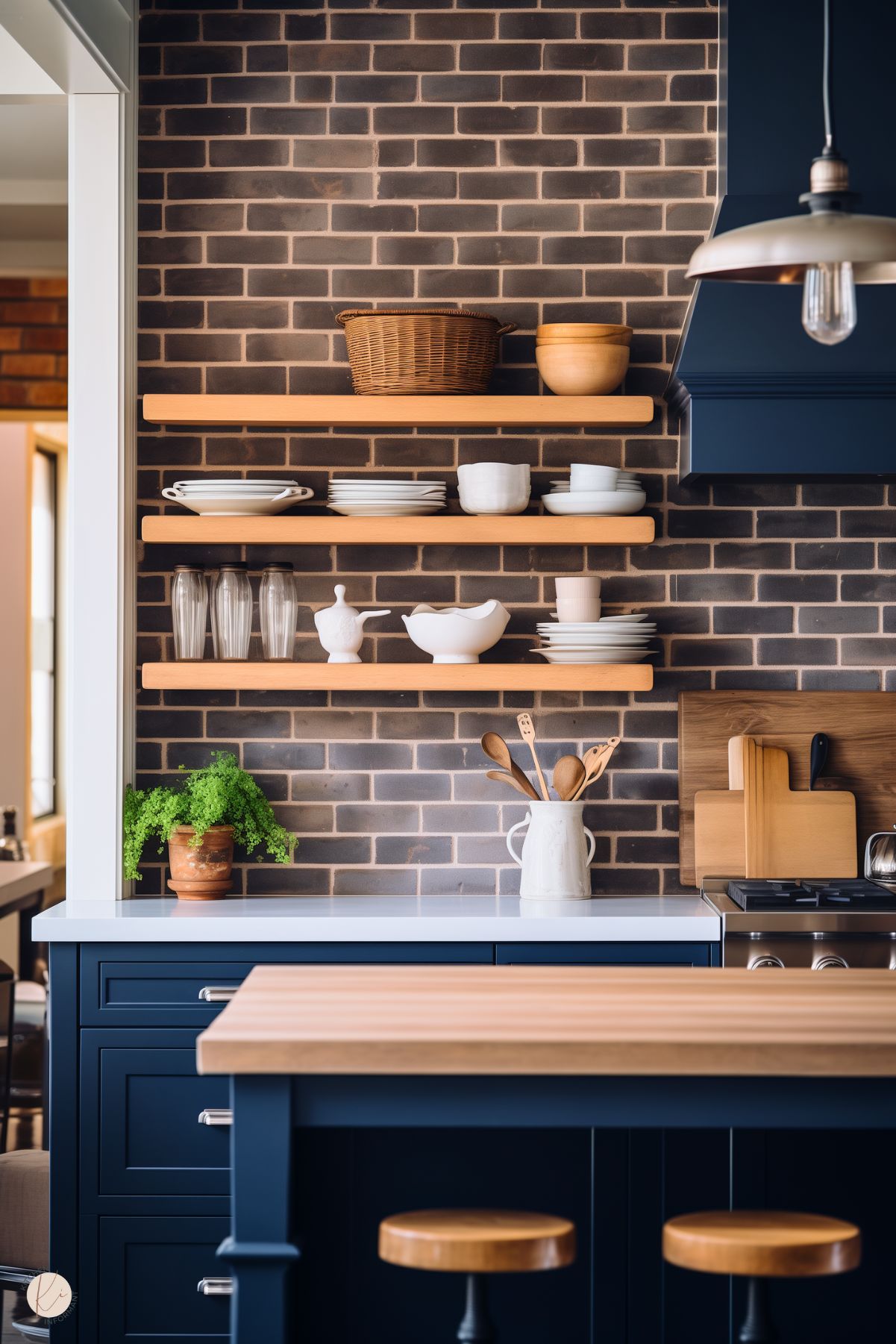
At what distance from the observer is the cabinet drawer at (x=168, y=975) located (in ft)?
10.4

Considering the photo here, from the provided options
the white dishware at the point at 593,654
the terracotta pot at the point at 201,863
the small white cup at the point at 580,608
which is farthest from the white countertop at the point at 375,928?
the small white cup at the point at 580,608

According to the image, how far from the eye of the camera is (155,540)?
3.55 m

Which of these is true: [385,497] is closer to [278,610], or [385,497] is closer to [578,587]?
[278,610]

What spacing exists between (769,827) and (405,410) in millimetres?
1447

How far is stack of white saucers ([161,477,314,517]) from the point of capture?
11.6ft

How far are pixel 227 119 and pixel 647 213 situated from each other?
1.17 metres

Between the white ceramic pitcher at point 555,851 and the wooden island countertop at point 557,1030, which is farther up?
the white ceramic pitcher at point 555,851

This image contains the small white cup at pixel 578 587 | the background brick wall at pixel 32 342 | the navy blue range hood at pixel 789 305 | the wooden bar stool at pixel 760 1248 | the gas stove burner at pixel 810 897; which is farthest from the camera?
the background brick wall at pixel 32 342

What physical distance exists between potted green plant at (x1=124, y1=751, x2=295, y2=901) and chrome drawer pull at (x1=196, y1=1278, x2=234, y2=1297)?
917 mm

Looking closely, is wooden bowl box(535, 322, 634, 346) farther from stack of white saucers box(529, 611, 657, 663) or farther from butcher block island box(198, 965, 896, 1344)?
butcher block island box(198, 965, 896, 1344)

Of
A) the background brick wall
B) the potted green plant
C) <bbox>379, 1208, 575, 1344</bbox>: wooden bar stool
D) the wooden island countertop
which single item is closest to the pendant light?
the wooden island countertop

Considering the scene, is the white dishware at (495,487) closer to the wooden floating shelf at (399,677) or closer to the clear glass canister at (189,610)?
the wooden floating shelf at (399,677)

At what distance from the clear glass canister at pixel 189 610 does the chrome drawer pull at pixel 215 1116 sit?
1.15 metres

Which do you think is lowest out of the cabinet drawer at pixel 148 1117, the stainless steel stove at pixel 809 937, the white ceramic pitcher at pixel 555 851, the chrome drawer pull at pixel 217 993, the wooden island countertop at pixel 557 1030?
the cabinet drawer at pixel 148 1117
